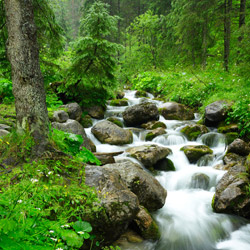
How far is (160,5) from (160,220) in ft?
88.7

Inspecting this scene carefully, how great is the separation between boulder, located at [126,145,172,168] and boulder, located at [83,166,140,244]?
3561 millimetres

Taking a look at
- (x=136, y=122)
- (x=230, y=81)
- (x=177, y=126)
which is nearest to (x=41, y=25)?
(x=136, y=122)

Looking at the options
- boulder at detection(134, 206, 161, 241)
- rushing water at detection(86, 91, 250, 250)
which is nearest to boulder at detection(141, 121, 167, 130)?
rushing water at detection(86, 91, 250, 250)

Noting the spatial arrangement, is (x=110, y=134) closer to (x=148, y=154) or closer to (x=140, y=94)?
(x=148, y=154)

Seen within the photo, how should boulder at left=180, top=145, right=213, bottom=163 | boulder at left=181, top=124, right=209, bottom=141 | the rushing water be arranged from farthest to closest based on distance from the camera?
1. boulder at left=181, top=124, right=209, bottom=141
2. boulder at left=180, top=145, right=213, bottom=163
3. the rushing water

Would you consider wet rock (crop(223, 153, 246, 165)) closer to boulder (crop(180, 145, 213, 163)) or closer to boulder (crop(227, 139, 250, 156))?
boulder (crop(227, 139, 250, 156))

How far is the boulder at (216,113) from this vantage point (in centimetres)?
994

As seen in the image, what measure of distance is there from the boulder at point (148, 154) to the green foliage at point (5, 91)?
189 inches

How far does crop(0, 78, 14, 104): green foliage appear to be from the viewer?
6.77m

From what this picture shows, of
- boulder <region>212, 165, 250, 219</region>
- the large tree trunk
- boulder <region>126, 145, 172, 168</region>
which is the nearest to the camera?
the large tree trunk

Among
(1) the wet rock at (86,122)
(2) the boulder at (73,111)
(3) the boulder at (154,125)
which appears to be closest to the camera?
(2) the boulder at (73,111)

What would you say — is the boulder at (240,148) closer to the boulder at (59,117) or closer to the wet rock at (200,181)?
the wet rock at (200,181)

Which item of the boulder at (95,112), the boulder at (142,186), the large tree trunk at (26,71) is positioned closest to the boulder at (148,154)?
the boulder at (142,186)

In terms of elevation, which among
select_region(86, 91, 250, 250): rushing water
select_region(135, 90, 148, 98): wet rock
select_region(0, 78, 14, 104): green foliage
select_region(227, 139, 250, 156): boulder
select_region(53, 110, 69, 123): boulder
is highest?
select_region(0, 78, 14, 104): green foliage
